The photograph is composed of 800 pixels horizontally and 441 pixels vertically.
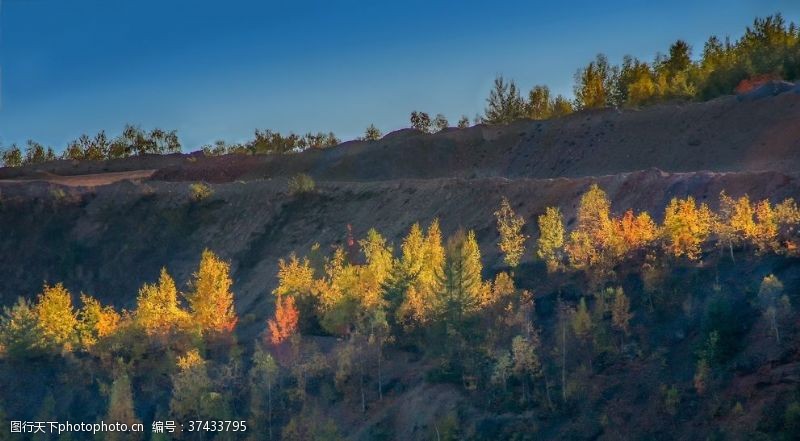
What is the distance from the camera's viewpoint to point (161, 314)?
60312 millimetres

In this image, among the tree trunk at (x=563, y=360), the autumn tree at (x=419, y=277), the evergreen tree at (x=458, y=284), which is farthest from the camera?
the autumn tree at (x=419, y=277)

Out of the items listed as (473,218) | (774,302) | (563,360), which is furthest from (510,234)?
(774,302)

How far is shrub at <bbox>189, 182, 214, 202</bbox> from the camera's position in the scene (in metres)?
88.7

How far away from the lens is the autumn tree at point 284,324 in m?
56.0

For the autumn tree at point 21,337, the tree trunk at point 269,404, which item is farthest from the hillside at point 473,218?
the tree trunk at point 269,404

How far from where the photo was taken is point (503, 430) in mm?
45594

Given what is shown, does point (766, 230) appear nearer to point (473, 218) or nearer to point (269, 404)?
point (269, 404)

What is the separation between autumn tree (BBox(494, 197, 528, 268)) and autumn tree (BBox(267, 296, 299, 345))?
32.2ft

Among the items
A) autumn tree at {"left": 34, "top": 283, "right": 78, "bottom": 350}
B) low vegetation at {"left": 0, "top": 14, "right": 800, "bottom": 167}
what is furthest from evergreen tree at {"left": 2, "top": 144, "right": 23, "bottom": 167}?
autumn tree at {"left": 34, "top": 283, "right": 78, "bottom": 350}

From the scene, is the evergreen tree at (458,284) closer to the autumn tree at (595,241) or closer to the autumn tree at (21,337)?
the autumn tree at (595,241)

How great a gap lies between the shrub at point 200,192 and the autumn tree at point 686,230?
42292mm

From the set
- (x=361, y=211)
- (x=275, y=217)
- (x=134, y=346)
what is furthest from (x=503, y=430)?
(x=275, y=217)

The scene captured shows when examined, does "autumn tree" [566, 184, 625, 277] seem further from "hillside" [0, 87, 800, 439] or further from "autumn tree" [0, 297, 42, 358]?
"autumn tree" [0, 297, 42, 358]

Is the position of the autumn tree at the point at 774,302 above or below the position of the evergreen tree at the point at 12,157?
below
